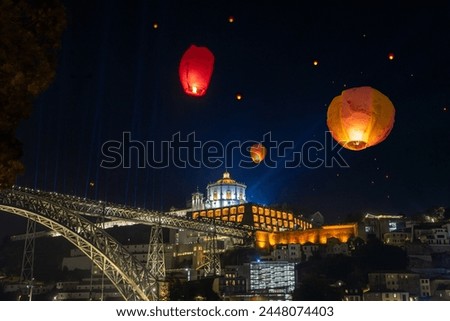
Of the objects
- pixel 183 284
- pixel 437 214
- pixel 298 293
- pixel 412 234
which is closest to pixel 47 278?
pixel 183 284

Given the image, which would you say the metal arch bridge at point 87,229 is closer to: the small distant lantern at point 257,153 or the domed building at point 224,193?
the small distant lantern at point 257,153

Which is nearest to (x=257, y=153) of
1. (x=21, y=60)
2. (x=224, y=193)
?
(x=21, y=60)

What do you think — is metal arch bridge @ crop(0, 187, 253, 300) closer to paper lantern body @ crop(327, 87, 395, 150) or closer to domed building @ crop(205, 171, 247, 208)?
paper lantern body @ crop(327, 87, 395, 150)

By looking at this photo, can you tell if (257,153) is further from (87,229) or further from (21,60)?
(21,60)

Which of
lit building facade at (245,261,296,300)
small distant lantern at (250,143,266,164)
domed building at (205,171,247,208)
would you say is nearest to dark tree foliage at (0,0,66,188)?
small distant lantern at (250,143,266,164)

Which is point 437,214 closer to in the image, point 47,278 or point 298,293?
point 298,293

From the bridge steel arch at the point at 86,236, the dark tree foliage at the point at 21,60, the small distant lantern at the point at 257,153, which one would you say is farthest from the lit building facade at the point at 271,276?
the dark tree foliage at the point at 21,60
